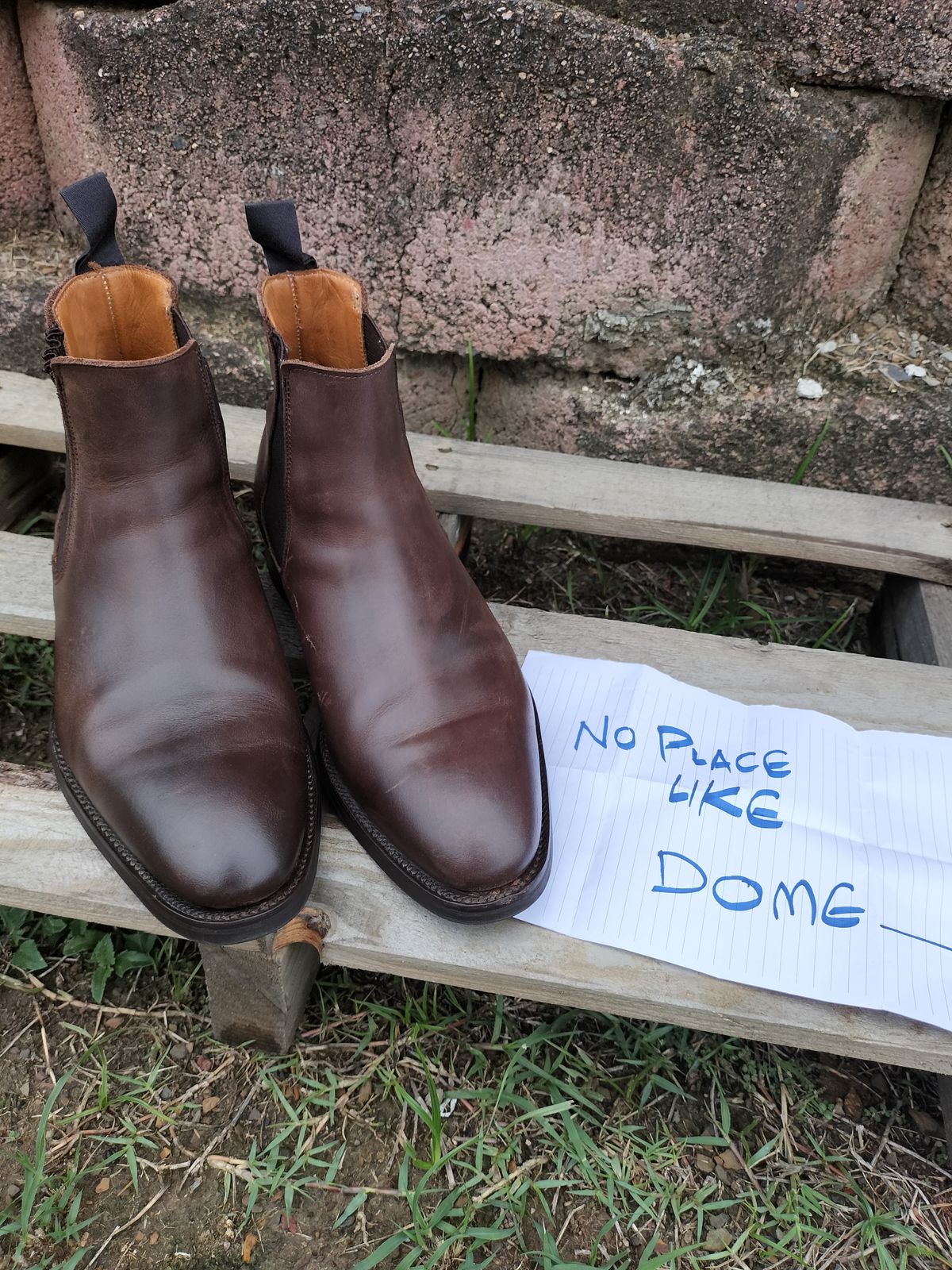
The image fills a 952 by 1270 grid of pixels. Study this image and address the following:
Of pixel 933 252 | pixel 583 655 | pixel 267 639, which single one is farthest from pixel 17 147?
pixel 933 252

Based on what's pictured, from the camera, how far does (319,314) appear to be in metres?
1.00

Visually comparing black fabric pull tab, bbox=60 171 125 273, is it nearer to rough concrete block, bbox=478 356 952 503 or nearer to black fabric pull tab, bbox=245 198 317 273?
black fabric pull tab, bbox=245 198 317 273

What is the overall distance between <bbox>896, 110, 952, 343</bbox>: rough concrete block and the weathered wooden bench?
13.3 inches

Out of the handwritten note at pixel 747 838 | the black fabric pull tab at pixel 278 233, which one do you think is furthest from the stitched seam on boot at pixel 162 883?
the black fabric pull tab at pixel 278 233

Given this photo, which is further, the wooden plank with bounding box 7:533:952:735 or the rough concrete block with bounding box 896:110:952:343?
the rough concrete block with bounding box 896:110:952:343

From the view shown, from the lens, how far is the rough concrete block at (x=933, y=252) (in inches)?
55.8

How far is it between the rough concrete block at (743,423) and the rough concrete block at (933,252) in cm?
14

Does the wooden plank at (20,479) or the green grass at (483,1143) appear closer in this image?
the green grass at (483,1143)

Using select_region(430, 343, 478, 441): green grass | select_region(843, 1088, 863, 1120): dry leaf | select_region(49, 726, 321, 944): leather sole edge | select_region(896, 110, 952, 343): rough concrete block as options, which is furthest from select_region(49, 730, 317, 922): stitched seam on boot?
select_region(896, 110, 952, 343): rough concrete block

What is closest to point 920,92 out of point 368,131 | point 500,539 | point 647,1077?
point 368,131

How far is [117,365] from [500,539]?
3.00ft

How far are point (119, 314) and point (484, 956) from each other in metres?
0.71

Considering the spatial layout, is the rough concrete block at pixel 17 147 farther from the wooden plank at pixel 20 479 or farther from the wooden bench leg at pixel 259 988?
the wooden bench leg at pixel 259 988

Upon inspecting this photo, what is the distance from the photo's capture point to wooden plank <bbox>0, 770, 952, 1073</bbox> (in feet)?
2.73
